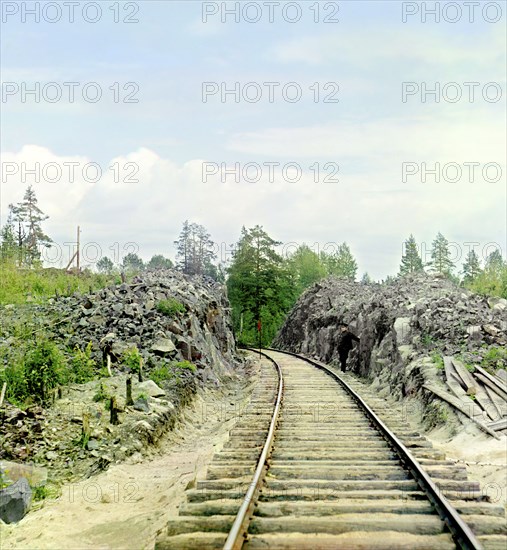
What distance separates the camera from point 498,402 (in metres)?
11.3

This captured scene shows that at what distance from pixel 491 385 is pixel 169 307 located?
10348 mm

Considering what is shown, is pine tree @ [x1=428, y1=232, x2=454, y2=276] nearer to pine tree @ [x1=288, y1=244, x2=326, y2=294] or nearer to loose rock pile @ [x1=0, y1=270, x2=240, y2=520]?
pine tree @ [x1=288, y1=244, x2=326, y2=294]

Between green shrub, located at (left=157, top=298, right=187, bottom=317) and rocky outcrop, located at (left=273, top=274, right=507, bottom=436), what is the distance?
22.7ft

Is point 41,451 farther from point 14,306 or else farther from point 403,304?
point 403,304

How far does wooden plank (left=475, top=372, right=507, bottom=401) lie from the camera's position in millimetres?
11580

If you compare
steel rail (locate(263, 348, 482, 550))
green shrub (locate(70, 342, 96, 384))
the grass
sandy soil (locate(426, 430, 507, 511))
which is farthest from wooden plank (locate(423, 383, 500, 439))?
the grass

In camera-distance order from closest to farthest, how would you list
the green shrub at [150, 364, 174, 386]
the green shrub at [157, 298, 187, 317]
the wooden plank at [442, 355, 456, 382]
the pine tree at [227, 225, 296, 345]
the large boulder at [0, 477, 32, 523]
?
1. the large boulder at [0, 477, 32, 523]
2. the wooden plank at [442, 355, 456, 382]
3. the green shrub at [150, 364, 174, 386]
4. the green shrub at [157, 298, 187, 317]
5. the pine tree at [227, 225, 296, 345]

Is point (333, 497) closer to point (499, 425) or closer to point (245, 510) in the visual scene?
point (245, 510)

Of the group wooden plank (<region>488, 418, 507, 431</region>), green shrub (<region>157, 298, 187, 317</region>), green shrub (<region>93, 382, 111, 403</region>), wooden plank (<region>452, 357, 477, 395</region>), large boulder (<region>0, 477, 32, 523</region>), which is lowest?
large boulder (<region>0, 477, 32, 523</region>)

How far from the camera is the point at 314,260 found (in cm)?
8256

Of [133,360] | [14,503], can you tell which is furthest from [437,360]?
[14,503]

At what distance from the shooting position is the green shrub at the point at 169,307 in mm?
18672

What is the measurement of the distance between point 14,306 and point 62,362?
6.64 meters

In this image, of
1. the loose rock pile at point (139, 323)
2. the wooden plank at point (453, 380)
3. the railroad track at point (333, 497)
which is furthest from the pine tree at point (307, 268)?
the railroad track at point (333, 497)
